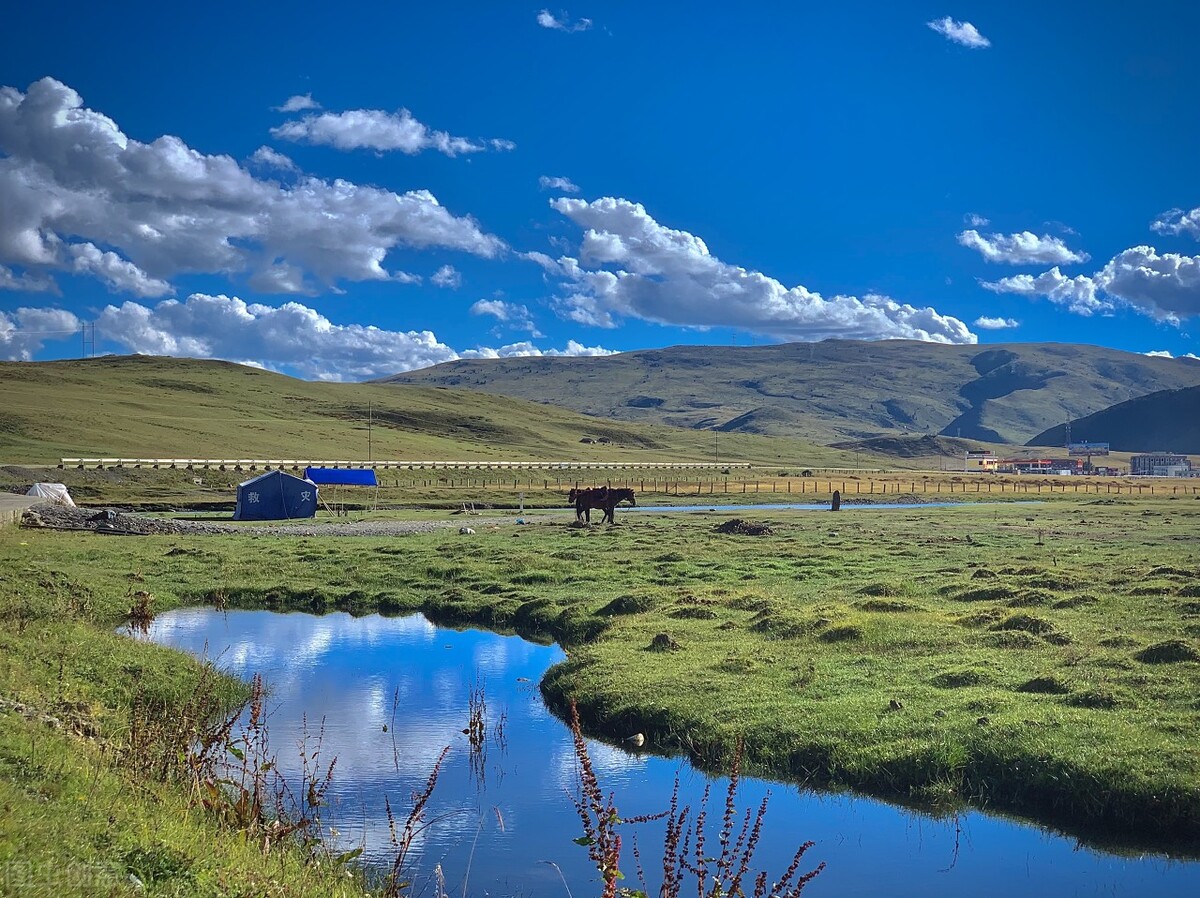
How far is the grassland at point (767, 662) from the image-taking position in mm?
13688

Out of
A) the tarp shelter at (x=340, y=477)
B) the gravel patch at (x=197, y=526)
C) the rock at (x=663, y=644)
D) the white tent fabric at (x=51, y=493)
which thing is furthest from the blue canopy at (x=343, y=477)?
the rock at (x=663, y=644)

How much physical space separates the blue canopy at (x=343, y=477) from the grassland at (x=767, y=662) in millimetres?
43096

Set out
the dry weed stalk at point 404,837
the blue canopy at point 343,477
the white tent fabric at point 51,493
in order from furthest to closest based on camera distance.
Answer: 1. the blue canopy at point 343,477
2. the white tent fabric at point 51,493
3. the dry weed stalk at point 404,837

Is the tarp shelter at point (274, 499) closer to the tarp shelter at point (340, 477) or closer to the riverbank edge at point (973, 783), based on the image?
the tarp shelter at point (340, 477)

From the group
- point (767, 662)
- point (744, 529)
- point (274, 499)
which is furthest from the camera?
point (274, 499)

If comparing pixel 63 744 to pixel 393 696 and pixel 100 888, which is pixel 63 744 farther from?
pixel 393 696

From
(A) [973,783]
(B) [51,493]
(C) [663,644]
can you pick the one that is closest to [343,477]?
(B) [51,493]

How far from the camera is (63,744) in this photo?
12.0 metres

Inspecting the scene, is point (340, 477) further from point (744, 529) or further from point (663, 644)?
point (663, 644)

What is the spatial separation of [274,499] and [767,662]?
53.2 m

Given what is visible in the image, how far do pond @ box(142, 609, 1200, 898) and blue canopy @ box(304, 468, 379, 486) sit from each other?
65.1 m

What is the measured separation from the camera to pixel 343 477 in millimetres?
91500

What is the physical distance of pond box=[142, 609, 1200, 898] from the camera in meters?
13.2

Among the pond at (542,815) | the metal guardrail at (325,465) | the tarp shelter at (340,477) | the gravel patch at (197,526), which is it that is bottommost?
the pond at (542,815)
